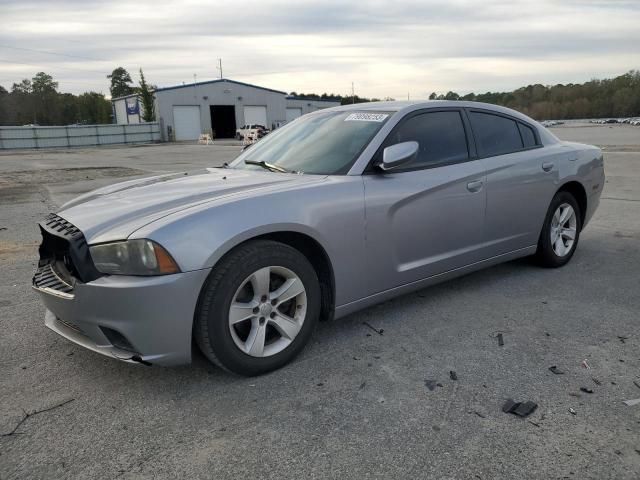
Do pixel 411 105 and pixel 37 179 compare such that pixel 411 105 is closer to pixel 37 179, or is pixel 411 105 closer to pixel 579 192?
pixel 579 192

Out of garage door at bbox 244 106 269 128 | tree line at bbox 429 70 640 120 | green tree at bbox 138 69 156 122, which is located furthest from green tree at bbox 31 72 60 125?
tree line at bbox 429 70 640 120

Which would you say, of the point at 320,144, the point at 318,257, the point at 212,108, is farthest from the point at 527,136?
the point at 212,108

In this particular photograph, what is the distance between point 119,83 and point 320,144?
127 m

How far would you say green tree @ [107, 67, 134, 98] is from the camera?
117 m

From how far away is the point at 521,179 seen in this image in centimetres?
445

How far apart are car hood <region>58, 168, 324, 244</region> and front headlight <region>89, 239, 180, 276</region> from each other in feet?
0.23

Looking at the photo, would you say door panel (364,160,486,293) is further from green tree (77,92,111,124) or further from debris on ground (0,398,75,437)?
green tree (77,92,111,124)

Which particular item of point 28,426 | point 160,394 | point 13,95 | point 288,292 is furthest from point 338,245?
point 13,95

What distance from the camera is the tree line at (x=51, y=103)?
90688mm

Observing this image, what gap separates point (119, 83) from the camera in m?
117

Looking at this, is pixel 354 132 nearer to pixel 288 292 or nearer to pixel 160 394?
pixel 288 292

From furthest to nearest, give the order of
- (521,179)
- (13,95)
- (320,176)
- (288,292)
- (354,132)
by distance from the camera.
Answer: (13,95)
(521,179)
(354,132)
(320,176)
(288,292)

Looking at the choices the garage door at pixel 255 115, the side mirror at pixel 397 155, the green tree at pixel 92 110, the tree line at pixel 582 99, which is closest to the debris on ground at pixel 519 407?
the side mirror at pixel 397 155

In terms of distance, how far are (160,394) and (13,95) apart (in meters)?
108
